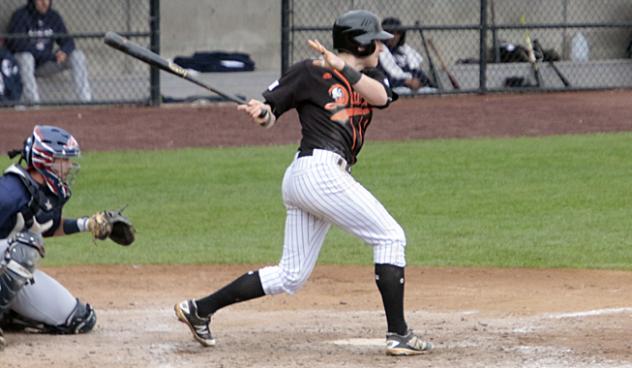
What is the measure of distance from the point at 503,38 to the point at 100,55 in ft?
19.9

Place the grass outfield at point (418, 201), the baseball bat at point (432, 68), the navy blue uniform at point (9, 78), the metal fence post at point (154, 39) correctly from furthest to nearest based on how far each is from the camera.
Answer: the baseball bat at point (432, 68), the metal fence post at point (154, 39), the navy blue uniform at point (9, 78), the grass outfield at point (418, 201)

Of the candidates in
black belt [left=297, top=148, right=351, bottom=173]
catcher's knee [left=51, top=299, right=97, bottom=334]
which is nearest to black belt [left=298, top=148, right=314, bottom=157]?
black belt [left=297, top=148, right=351, bottom=173]

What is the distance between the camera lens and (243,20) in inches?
764

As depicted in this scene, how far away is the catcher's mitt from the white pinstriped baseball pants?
0.87 meters

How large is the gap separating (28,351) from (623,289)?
3853 mm

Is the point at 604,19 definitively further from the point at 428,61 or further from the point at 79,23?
the point at 79,23

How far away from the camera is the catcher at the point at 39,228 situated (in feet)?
21.2

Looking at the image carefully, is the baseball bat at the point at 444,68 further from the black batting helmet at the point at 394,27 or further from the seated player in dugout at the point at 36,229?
the seated player in dugout at the point at 36,229

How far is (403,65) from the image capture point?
719 inches

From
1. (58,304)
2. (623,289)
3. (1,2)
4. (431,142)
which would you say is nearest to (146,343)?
(58,304)

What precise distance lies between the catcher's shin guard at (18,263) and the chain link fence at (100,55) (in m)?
11.0

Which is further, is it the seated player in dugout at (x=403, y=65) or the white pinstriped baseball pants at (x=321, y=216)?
the seated player in dugout at (x=403, y=65)

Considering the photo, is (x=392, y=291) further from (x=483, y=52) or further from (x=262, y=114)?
(x=483, y=52)

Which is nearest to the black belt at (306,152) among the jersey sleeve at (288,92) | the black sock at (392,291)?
the jersey sleeve at (288,92)
